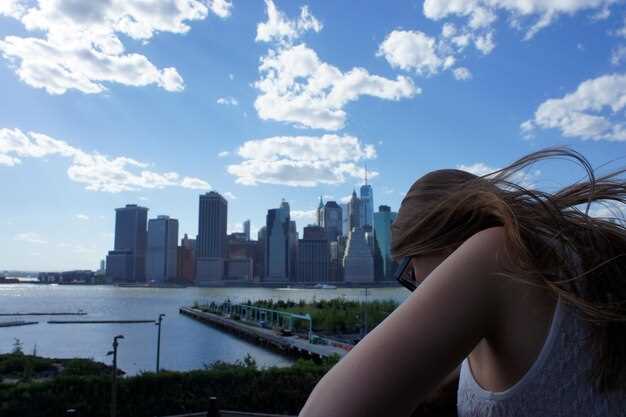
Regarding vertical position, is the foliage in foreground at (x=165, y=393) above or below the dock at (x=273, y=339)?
above

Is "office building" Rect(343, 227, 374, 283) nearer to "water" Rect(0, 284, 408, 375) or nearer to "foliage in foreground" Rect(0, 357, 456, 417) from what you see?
"water" Rect(0, 284, 408, 375)

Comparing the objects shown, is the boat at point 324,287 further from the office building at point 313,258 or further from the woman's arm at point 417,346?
the woman's arm at point 417,346

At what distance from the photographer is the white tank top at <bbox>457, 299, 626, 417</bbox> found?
0.58 meters

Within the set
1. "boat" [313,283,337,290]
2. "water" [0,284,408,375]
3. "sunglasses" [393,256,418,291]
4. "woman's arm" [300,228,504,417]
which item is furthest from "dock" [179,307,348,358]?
"boat" [313,283,337,290]

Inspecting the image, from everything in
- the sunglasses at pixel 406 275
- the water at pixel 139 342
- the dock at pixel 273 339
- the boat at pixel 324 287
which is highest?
the sunglasses at pixel 406 275

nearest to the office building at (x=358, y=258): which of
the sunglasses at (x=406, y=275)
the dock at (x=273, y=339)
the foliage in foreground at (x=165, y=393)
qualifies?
the dock at (x=273, y=339)

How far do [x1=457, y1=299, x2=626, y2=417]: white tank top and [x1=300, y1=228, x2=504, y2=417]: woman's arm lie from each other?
79mm

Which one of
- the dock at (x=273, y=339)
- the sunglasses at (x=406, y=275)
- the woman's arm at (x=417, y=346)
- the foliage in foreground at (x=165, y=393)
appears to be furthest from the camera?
the dock at (x=273, y=339)

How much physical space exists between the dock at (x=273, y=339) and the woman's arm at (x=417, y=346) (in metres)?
25.6

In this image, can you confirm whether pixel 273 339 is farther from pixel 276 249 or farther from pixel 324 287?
pixel 276 249

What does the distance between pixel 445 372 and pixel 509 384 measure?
4.4 inches

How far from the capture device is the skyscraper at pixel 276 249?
13800cm

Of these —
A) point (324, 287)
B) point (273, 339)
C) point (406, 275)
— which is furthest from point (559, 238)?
point (324, 287)

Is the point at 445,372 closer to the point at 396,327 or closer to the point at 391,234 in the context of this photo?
the point at 396,327
